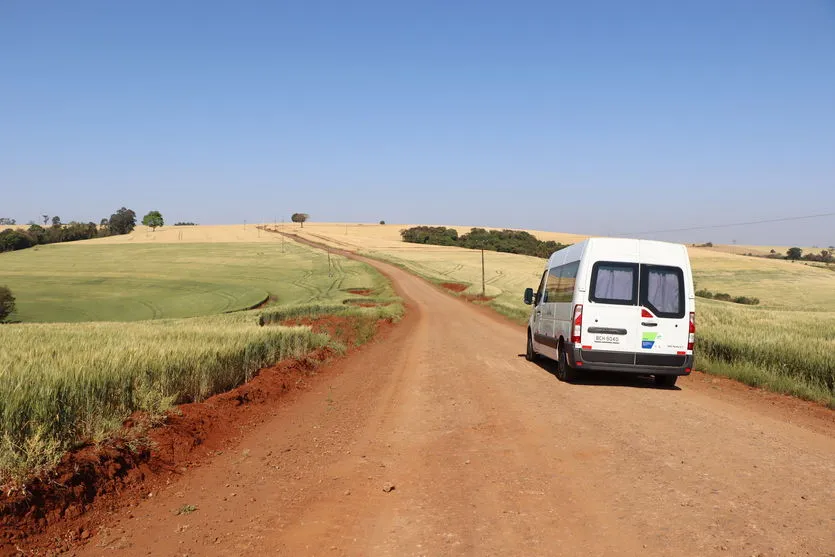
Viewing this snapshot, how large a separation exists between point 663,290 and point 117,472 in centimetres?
965

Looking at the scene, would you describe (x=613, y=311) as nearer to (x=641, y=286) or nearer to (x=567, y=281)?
(x=641, y=286)

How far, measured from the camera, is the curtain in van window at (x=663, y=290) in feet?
38.1

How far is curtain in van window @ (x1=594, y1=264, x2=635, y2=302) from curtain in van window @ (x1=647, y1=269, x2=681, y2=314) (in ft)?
1.20

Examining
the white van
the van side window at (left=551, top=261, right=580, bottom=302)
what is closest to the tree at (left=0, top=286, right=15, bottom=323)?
the van side window at (left=551, top=261, right=580, bottom=302)

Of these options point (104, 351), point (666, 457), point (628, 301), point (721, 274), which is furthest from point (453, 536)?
point (721, 274)

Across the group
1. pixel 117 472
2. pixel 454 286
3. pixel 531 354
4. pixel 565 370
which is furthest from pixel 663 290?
pixel 454 286

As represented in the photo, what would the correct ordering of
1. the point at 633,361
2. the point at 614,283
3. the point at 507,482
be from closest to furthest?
the point at 507,482 < the point at 633,361 < the point at 614,283

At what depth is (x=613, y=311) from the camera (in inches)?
458

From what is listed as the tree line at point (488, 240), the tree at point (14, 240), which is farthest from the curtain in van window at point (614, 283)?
the tree at point (14, 240)

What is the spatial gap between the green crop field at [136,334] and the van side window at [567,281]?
6.20 m

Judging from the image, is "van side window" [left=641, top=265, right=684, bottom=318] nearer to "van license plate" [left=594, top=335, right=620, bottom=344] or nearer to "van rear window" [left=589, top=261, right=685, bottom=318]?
"van rear window" [left=589, top=261, right=685, bottom=318]

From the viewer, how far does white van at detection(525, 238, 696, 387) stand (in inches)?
454

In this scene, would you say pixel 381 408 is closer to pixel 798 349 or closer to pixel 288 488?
pixel 288 488

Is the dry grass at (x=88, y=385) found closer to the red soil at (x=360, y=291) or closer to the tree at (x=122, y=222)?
the red soil at (x=360, y=291)
